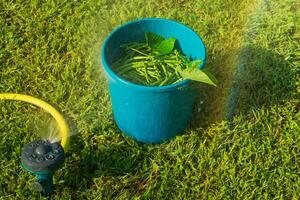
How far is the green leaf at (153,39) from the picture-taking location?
299cm

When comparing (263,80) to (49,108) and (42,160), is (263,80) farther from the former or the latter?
(42,160)

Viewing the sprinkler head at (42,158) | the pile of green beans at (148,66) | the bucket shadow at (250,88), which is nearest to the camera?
the sprinkler head at (42,158)

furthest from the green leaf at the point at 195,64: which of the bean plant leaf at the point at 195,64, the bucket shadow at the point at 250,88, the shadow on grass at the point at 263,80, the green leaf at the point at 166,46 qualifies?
the shadow on grass at the point at 263,80

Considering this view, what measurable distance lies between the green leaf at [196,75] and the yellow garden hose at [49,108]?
75 cm

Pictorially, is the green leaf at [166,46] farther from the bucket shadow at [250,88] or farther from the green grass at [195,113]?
the green grass at [195,113]

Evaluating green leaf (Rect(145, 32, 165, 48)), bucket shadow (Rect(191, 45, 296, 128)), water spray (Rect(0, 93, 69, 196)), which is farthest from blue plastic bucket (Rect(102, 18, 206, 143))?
water spray (Rect(0, 93, 69, 196))

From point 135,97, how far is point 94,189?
562mm

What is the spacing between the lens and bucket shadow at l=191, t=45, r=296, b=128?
3.30 metres

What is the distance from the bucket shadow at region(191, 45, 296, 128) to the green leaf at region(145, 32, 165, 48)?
0.40 metres

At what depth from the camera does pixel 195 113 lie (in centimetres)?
328

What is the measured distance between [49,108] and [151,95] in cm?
72

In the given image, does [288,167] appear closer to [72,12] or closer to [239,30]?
[239,30]

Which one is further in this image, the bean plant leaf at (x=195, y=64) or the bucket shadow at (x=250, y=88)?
the bucket shadow at (x=250, y=88)

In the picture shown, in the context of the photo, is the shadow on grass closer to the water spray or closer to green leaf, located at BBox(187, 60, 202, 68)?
green leaf, located at BBox(187, 60, 202, 68)
